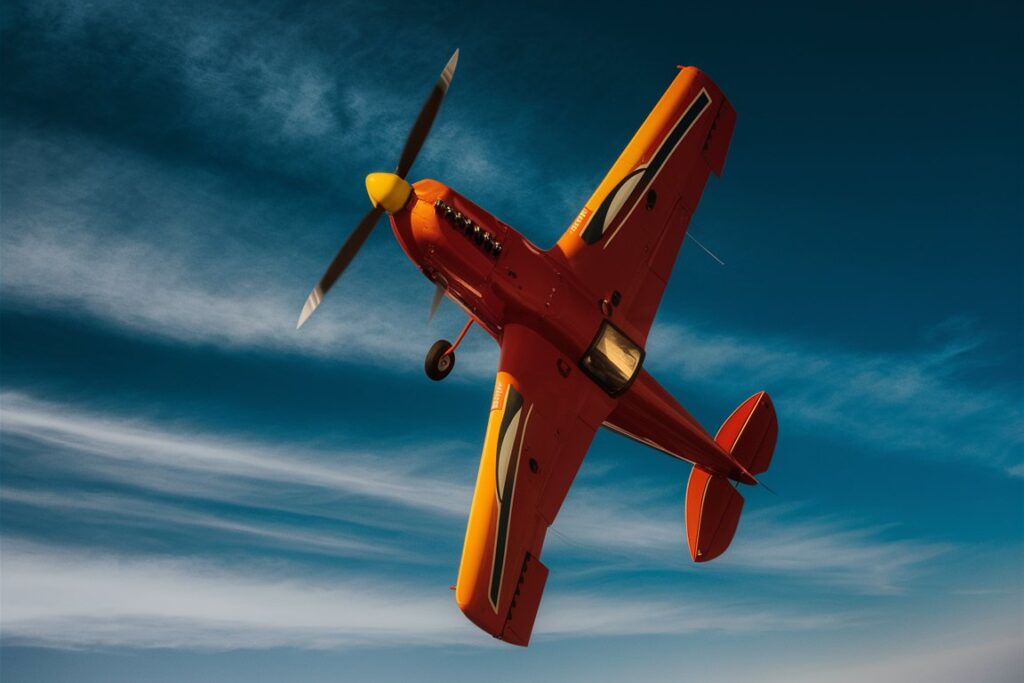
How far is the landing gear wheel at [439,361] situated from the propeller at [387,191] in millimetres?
3206

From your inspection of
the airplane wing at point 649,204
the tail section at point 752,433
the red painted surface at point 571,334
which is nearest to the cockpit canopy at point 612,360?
the red painted surface at point 571,334

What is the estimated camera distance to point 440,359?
1830 centimetres

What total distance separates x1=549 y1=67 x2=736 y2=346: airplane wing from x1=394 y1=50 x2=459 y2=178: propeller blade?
4581 millimetres

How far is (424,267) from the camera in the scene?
1697 cm

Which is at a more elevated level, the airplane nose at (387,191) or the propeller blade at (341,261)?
the airplane nose at (387,191)

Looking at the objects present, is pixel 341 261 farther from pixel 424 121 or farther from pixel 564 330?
pixel 564 330

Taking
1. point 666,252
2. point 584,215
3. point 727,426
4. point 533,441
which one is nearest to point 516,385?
point 533,441

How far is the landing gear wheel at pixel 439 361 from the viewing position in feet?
59.7

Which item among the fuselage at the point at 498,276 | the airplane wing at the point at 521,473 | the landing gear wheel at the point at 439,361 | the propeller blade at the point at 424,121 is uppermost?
the propeller blade at the point at 424,121

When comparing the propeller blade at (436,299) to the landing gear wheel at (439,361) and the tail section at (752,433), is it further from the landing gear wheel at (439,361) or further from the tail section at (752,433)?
the tail section at (752,433)

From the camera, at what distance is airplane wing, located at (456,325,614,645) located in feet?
49.5

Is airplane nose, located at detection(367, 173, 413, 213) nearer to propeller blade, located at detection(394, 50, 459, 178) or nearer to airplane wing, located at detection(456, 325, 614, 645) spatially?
propeller blade, located at detection(394, 50, 459, 178)

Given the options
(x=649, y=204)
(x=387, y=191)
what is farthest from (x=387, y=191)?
(x=649, y=204)

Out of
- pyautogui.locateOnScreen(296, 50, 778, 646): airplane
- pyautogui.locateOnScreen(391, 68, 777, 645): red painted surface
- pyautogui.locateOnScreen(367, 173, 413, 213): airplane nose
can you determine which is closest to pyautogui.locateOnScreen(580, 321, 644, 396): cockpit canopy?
pyautogui.locateOnScreen(296, 50, 778, 646): airplane
